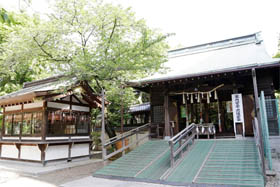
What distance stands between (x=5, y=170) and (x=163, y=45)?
10.4 metres

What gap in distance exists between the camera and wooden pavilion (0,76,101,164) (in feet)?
33.7

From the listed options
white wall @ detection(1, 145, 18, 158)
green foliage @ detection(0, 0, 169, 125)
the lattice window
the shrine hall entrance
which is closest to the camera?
green foliage @ detection(0, 0, 169, 125)

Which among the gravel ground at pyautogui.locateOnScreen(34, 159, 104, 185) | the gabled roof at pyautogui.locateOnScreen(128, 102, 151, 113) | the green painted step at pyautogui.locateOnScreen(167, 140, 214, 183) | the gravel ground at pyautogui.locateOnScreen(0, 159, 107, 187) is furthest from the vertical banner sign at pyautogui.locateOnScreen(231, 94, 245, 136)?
the gabled roof at pyautogui.locateOnScreen(128, 102, 151, 113)

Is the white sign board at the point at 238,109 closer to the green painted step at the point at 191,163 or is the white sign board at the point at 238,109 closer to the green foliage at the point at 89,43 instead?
the green painted step at the point at 191,163

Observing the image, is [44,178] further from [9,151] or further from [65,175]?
[9,151]

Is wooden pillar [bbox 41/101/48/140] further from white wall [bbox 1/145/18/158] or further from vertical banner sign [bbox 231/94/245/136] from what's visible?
vertical banner sign [bbox 231/94/245/136]

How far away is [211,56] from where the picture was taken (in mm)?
14156

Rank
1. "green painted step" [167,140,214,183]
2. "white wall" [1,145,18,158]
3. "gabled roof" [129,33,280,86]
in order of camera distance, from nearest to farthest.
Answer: "green painted step" [167,140,214,183] < "gabled roof" [129,33,280,86] < "white wall" [1,145,18,158]

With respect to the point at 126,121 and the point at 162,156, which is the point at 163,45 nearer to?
the point at 162,156

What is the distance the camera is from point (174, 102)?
43.8 feet

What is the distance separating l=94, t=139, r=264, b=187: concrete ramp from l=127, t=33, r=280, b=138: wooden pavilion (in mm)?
1819

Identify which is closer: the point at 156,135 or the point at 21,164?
the point at 21,164

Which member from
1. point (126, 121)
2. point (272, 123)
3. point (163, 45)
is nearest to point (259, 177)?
point (272, 123)

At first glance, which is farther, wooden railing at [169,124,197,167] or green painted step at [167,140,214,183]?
wooden railing at [169,124,197,167]
